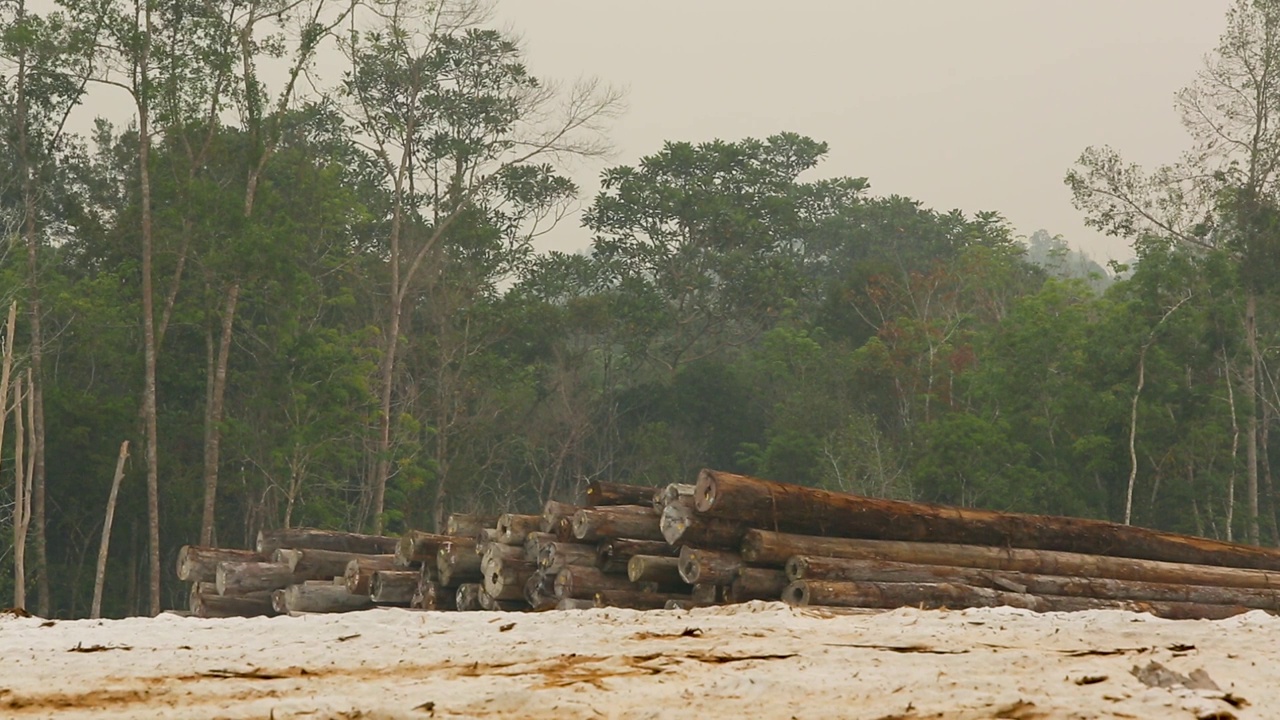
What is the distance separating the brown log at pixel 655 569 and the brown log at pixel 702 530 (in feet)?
0.83

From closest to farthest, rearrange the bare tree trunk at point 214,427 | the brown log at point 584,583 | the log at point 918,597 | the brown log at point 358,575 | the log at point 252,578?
the log at point 918,597 → the brown log at point 584,583 → the brown log at point 358,575 → the log at point 252,578 → the bare tree trunk at point 214,427

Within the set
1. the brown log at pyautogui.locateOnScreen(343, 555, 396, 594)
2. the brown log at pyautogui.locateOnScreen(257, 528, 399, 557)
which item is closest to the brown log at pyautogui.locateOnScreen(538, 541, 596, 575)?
the brown log at pyautogui.locateOnScreen(343, 555, 396, 594)

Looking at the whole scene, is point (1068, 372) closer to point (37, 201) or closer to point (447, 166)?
point (447, 166)

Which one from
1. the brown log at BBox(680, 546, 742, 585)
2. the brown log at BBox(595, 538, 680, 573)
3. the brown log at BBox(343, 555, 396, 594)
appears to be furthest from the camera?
the brown log at BBox(343, 555, 396, 594)

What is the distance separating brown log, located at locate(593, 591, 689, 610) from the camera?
38.0 feet

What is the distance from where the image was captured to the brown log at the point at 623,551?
11820mm

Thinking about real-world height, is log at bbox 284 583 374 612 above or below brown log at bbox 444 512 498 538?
below

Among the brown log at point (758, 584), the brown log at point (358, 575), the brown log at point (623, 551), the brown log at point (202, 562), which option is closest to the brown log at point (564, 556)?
the brown log at point (623, 551)

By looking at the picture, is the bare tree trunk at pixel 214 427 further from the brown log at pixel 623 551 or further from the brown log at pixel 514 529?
the brown log at pixel 623 551

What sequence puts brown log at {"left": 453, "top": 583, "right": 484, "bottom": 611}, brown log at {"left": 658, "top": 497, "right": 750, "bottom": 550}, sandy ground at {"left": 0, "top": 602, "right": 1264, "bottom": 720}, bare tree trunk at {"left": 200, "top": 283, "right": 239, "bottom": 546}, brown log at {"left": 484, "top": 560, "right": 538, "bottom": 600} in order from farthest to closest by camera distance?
bare tree trunk at {"left": 200, "top": 283, "right": 239, "bottom": 546}
brown log at {"left": 453, "top": 583, "right": 484, "bottom": 611}
brown log at {"left": 484, "top": 560, "right": 538, "bottom": 600}
brown log at {"left": 658, "top": 497, "right": 750, "bottom": 550}
sandy ground at {"left": 0, "top": 602, "right": 1264, "bottom": 720}

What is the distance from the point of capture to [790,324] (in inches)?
1711

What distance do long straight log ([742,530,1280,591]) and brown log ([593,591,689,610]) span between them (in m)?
0.84

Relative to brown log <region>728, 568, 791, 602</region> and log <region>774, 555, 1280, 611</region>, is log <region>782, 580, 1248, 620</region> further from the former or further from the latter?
brown log <region>728, 568, 791, 602</region>

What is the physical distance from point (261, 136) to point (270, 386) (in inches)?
210
